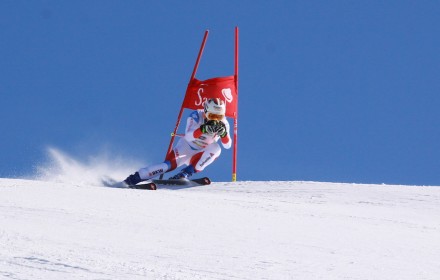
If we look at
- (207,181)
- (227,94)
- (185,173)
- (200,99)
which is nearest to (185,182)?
(185,173)

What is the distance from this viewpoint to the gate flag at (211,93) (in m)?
11.4

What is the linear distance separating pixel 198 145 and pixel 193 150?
13 centimetres

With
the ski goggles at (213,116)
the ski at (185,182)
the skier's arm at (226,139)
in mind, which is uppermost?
the ski goggles at (213,116)

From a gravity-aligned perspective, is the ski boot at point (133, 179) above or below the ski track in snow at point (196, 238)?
above

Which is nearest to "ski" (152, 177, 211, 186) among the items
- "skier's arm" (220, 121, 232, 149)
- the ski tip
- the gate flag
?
the ski tip

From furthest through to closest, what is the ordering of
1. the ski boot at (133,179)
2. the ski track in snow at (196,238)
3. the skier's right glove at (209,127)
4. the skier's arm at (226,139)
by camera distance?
1. the skier's arm at (226,139)
2. the ski boot at (133,179)
3. the skier's right glove at (209,127)
4. the ski track in snow at (196,238)

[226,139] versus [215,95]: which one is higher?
[215,95]

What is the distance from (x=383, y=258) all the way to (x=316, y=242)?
564 millimetres

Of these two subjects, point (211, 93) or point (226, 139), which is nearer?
point (226, 139)

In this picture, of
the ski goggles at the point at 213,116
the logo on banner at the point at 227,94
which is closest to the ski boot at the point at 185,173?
the ski goggles at the point at 213,116

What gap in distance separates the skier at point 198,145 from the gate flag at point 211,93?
0.55 m

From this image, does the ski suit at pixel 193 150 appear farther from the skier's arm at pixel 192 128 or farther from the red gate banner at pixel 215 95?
the red gate banner at pixel 215 95

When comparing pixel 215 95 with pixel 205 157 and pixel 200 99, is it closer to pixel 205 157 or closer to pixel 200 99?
pixel 200 99

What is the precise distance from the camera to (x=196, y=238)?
5.16 m
